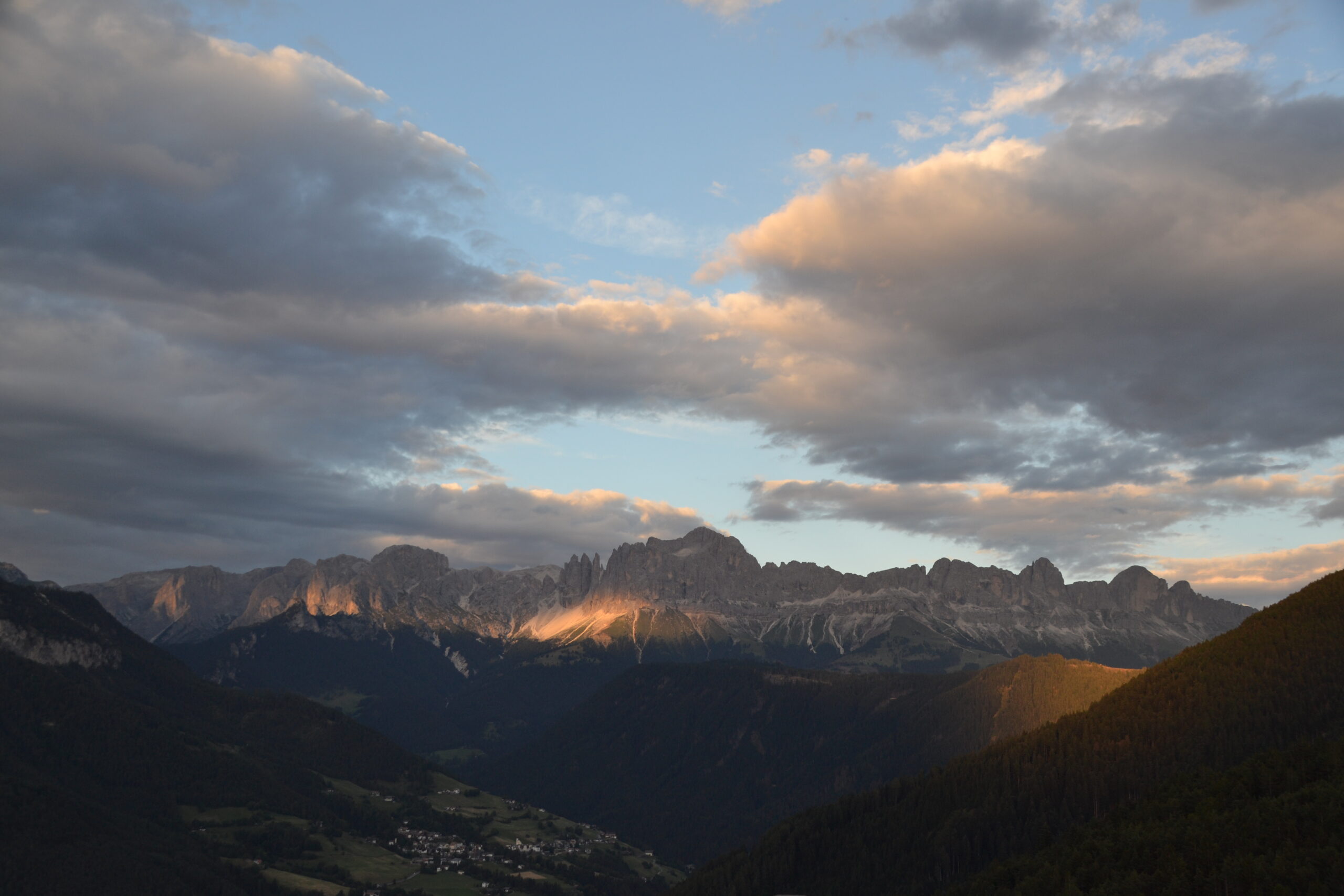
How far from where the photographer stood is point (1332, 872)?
193625mm

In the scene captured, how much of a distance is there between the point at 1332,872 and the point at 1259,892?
1385 centimetres

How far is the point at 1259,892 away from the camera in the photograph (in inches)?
7830
